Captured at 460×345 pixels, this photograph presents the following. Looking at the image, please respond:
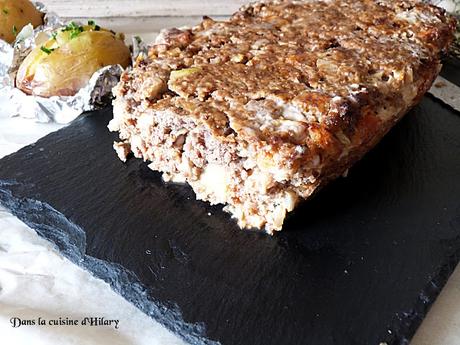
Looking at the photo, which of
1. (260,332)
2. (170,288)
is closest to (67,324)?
(170,288)

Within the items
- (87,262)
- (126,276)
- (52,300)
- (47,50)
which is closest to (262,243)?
(126,276)

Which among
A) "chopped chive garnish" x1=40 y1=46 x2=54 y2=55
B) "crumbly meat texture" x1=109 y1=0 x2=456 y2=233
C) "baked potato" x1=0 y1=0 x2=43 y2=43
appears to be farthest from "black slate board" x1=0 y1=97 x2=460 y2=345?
"baked potato" x1=0 y1=0 x2=43 y2=43

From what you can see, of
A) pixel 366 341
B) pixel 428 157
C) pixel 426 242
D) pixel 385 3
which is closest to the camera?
pixel 366 341

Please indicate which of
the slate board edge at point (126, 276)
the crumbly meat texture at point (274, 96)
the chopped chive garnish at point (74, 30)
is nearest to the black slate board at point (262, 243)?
the slate board edge at point (126, 276)

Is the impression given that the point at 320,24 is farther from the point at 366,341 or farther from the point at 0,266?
the point at 0,266

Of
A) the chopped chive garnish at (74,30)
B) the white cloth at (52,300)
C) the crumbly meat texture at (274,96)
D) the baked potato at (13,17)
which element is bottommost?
the white cloth at (52,300)

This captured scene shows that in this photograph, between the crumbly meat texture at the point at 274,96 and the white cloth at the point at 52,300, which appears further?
the crumbly meat texture at the point at 274,96

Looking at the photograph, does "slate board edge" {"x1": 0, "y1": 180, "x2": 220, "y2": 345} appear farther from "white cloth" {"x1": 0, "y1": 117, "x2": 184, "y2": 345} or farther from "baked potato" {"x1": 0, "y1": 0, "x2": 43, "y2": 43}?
"baked potato" {"x1": 0, "y1": 0, "x2": 43, "y2": 43}

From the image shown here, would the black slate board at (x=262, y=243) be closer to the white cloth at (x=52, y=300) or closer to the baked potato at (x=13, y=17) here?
the white cloth at (x=52, y=300)
